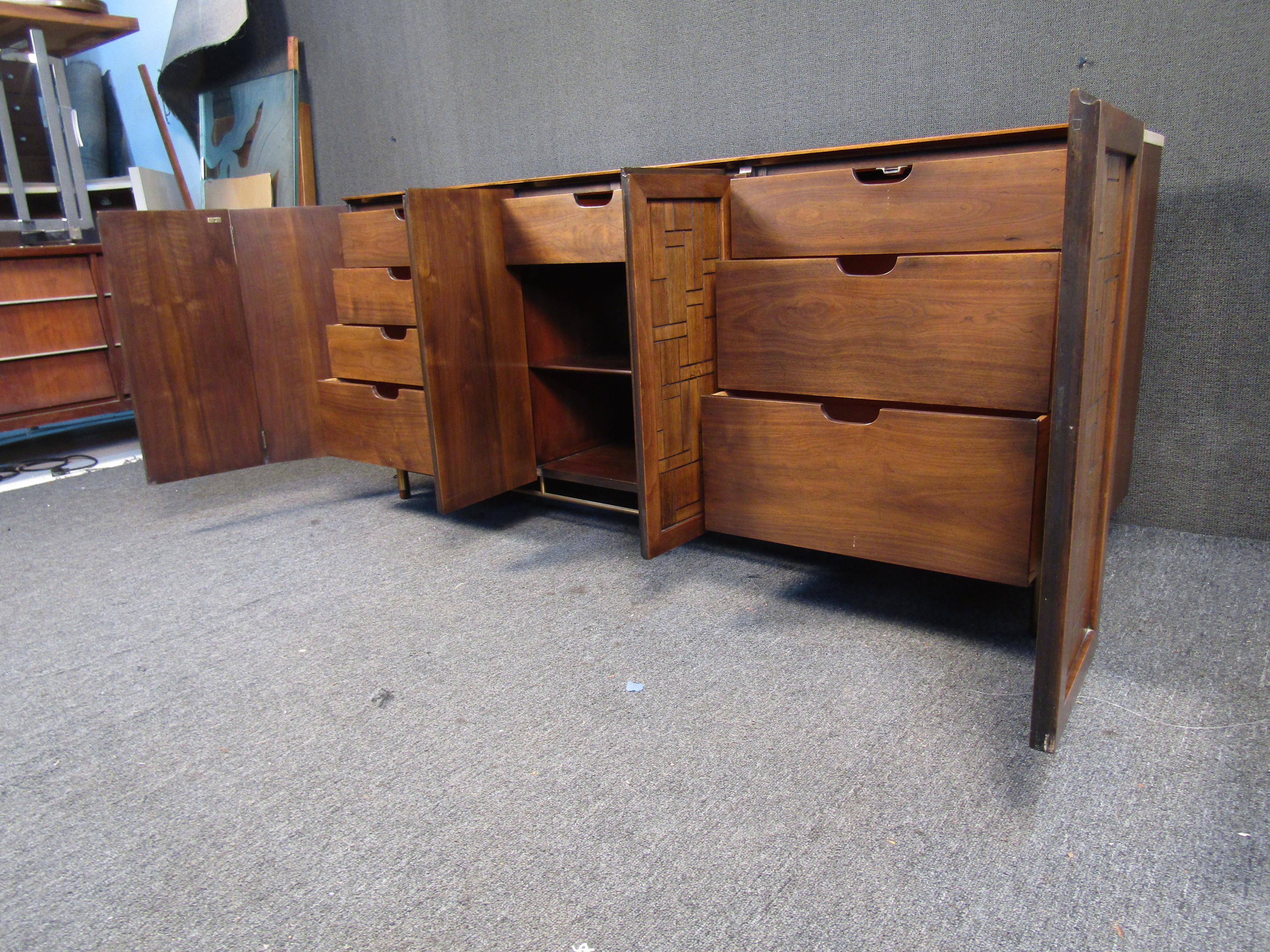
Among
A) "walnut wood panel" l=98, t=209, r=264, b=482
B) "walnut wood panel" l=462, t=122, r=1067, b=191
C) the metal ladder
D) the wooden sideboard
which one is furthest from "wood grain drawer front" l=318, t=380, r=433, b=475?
the metal ladder

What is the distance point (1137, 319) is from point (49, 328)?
274 centimetres

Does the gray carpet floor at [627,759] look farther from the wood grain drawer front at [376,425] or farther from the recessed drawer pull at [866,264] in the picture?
the recessed drawer pull at [866,264]

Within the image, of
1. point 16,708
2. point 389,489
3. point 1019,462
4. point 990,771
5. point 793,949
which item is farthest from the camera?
point 389,489

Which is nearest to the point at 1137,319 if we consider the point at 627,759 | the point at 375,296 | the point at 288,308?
the point at 627,759

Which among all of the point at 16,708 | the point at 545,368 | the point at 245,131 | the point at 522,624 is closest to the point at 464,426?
the point at 545,368

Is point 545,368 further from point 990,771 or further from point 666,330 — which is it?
point 990,771

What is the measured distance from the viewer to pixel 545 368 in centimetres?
175

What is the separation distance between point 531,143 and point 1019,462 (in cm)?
160

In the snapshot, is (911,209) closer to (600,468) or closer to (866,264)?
(866,264)

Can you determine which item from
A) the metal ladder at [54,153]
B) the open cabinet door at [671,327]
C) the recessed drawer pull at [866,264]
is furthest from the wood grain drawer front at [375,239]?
the metal ladder at [54,153]

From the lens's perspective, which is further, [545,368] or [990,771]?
[545,368]

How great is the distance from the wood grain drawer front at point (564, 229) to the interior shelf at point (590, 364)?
7.8 inches

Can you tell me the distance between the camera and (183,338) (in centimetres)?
187

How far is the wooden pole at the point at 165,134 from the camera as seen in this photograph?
3156 millimetres
